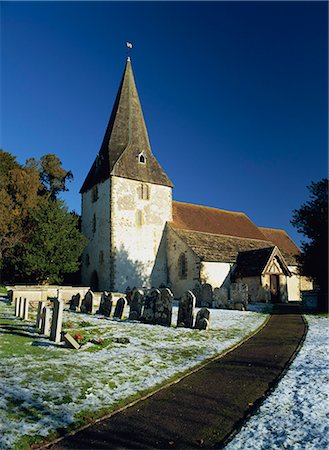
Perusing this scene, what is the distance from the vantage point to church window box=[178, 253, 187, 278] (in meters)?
28.3

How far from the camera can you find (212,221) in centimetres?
3491

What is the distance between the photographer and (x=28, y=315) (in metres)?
13.4

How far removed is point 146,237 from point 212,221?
8.28 meters

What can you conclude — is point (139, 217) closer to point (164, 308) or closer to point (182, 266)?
point (182, 266)

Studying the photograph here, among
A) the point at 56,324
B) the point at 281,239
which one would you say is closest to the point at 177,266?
the point at 281,239

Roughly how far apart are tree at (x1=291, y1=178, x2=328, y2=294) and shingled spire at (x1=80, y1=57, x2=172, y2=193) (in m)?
14.2

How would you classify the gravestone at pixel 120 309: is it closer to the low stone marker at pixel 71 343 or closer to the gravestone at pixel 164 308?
the gravestone at pixel 164 308

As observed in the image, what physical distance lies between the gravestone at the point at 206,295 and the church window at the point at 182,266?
21.9ft

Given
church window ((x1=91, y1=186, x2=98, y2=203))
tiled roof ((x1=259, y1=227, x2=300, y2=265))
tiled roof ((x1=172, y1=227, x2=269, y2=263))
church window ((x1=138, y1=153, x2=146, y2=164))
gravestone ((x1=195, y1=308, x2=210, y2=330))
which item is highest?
church window ((x1=138, y1=153, x2=146, y2=164))

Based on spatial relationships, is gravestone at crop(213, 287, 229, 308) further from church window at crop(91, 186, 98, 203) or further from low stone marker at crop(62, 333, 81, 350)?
church window at crop(91, 186, 98, 203)

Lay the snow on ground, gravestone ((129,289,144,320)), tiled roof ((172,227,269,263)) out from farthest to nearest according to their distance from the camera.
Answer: tiled roof ((172,227,269,263)) < gravestone ((129,289,144,320)) < the snow on ground

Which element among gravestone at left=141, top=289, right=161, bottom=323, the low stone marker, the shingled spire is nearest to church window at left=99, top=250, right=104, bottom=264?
the shingled spire

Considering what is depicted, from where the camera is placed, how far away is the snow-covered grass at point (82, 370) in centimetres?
454

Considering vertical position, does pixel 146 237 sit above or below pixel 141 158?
below
